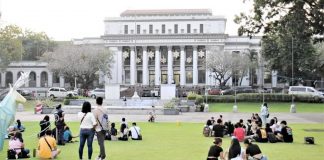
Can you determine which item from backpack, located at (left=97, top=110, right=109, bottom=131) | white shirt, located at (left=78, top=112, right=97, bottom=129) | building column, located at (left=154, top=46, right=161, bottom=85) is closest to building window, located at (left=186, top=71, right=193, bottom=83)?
building column, located at (left=154, top=46, right=161, bottom=85)

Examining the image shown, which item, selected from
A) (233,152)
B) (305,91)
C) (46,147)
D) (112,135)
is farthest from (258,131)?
(305,91)

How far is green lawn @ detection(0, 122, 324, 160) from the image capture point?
62.2 feet

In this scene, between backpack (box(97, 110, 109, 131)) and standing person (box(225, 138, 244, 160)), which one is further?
backpack (box(97, 110, 109, 131))

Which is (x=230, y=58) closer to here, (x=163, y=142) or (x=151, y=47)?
(x=151, y=47)

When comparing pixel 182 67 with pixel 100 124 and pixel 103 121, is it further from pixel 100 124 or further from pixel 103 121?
pixel 100 124

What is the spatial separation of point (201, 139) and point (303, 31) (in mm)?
10785

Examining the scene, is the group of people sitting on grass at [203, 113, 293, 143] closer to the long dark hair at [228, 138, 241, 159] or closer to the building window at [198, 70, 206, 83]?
the long dark hair at [228, 138, 241, 159]

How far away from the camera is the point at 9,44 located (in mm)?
70625

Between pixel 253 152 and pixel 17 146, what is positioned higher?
pixel 253 152

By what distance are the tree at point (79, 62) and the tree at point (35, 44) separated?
58.6 ft

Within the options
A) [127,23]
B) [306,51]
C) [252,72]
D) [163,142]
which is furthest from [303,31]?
[127,23]

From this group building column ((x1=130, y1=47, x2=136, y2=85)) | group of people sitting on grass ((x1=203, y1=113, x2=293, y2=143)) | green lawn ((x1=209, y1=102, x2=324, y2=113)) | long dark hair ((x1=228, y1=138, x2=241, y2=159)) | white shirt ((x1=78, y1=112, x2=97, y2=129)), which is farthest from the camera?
building column ((x1=130, y1=47, x2=136, y2=85))

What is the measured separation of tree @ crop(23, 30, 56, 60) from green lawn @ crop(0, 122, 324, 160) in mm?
75723

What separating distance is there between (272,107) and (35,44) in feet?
215
